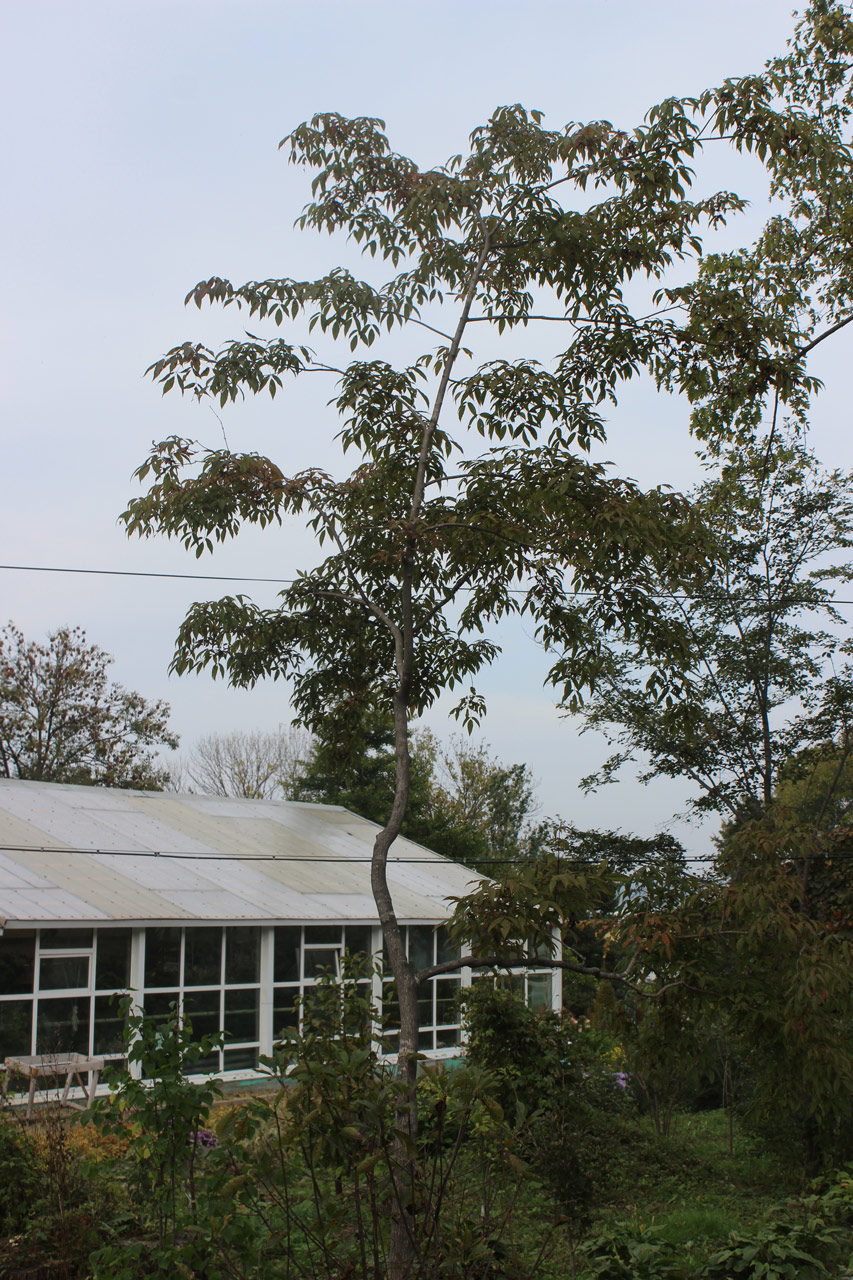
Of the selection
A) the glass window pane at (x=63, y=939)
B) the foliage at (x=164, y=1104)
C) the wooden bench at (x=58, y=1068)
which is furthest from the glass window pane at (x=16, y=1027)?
the foliage at (x=164, y=1104)

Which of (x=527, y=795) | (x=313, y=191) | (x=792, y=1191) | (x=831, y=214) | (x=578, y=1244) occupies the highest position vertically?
(x=831, y=214)

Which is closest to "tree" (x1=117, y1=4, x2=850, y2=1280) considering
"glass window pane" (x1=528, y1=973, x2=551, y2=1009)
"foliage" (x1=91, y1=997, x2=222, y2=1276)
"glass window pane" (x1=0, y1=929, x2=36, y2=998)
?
"foliage" (x1=91, y1=997, x2=222, y2=1276)

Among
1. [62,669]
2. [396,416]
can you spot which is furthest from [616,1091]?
[62,669]

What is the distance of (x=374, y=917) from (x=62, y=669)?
51.4ft

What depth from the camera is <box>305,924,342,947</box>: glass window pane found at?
16517 mm

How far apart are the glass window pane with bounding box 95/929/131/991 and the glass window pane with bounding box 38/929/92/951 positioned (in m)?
0.21

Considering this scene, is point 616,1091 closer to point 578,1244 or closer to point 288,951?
point 578,1244

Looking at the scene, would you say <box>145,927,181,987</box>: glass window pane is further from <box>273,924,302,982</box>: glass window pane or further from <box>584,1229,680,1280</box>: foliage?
<box>584,1229,680,1280</box>: foliage

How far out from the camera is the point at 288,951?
16188mm

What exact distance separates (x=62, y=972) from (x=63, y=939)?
1.39ft

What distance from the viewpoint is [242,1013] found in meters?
15.5

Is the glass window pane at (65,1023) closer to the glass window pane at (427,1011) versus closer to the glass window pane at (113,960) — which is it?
the glass window pane at (113,960)

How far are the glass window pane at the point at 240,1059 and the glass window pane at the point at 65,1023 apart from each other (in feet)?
7.64

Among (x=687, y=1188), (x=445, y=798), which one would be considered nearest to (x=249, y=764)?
(x=445, y=798)
